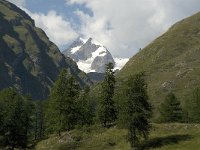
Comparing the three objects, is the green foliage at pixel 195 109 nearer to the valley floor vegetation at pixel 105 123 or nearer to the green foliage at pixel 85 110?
the valley floor vegetation at pixel 105 123

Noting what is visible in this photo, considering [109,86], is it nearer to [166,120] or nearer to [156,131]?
[156,131]

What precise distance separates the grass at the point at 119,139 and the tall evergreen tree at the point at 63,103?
156 inches

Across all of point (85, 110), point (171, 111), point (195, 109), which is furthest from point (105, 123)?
point (195, 109)

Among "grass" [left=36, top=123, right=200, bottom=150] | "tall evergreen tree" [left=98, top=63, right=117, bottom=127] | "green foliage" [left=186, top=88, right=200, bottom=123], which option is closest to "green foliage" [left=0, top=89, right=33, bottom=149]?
"grass" [left=36, top=123, right=200, bottom=150]

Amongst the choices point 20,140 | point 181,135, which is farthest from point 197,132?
point 20,140

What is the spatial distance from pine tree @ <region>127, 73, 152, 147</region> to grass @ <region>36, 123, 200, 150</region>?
9.77ft

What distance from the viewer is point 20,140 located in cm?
9794

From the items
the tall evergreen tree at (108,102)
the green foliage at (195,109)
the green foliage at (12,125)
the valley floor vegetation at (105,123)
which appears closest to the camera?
the valley floor vegetation at (105,123)

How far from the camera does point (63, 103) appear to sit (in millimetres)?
102312

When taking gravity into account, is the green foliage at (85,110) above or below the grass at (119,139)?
above

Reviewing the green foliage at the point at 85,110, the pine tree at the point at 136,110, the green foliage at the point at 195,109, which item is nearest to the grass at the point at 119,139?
the pine tree at the point at 136,110

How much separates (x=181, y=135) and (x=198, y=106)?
41.4 meters

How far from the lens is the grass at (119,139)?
80.9m

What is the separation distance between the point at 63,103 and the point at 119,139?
63.8ft
